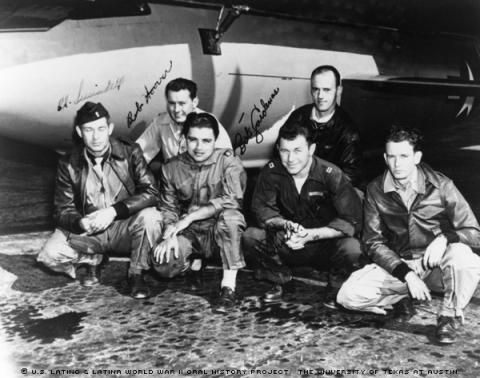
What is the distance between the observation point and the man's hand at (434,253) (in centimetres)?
263

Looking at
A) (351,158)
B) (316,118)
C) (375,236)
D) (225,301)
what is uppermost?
(316,118)

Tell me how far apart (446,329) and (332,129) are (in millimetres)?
1664

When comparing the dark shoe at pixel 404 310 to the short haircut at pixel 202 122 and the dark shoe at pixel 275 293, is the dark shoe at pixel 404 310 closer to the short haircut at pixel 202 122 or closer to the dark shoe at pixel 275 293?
the dark shoe at pixel 275 293

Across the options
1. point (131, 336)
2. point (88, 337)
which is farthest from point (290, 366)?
point (88, 337)

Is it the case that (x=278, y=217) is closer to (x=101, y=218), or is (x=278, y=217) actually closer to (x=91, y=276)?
(x=101, y=218)

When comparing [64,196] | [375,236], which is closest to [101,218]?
[64,196]

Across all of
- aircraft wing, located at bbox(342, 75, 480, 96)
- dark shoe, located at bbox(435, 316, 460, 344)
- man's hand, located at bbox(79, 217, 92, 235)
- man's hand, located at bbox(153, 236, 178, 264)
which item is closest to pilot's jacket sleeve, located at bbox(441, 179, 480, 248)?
dark shoe, located at bbox(435, 316, 460, 344)

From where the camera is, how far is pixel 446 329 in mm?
2518

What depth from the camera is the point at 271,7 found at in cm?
505

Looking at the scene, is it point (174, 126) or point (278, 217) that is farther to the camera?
point (174, 126)

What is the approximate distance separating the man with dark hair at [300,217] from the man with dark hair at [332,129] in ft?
1.98

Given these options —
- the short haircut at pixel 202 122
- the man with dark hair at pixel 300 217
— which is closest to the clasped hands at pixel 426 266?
the man with dark hair at pixel 300 217

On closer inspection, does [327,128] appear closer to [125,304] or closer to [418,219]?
[418,219]
